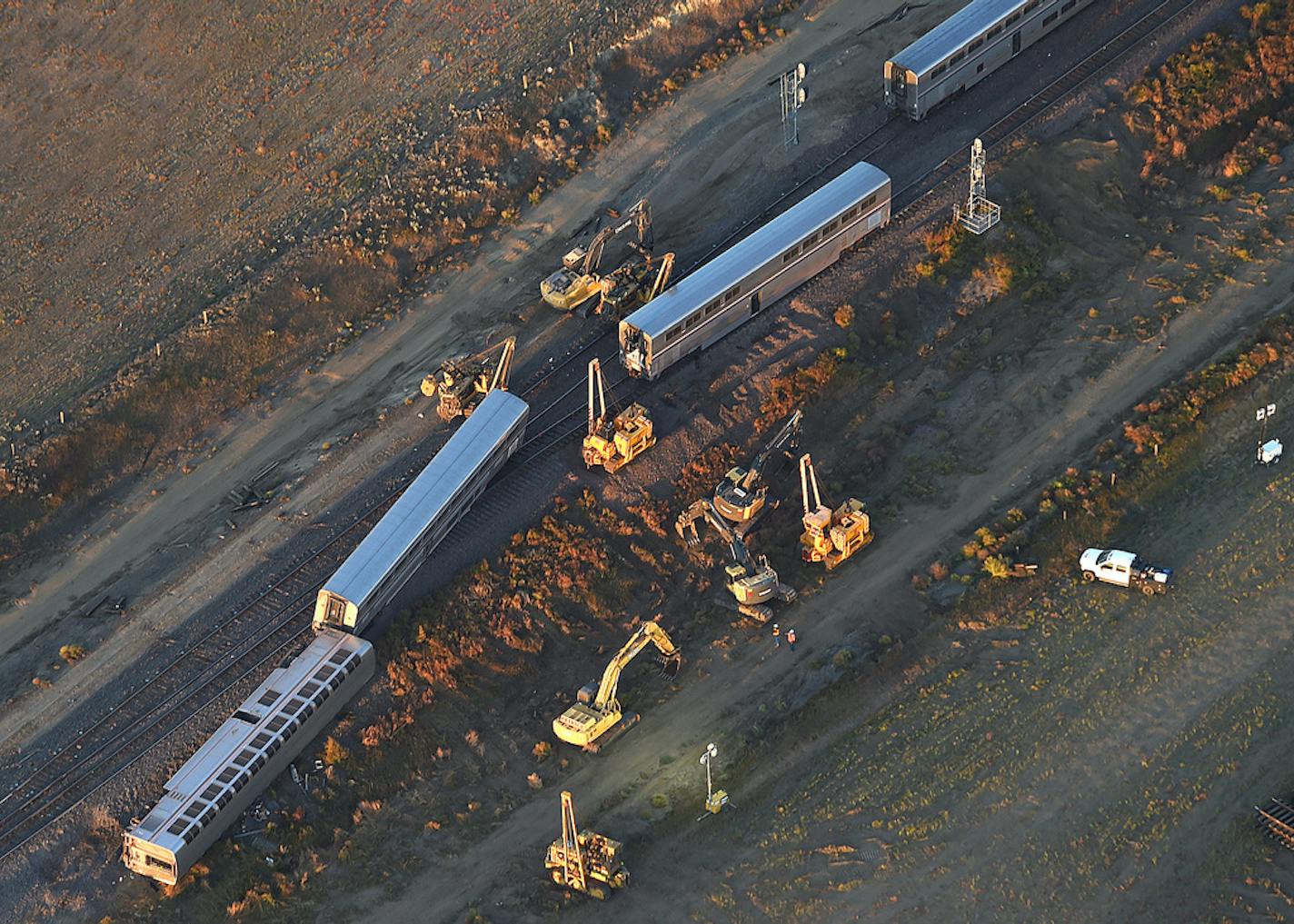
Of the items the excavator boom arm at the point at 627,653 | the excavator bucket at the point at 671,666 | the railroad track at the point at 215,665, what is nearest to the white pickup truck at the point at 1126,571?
the railroad track at the point at 215,665

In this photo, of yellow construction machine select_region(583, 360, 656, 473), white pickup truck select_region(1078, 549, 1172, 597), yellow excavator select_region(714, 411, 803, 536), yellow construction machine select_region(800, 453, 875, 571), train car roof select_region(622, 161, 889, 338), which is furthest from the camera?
train car roof select_region(622, 161, 889, 338)

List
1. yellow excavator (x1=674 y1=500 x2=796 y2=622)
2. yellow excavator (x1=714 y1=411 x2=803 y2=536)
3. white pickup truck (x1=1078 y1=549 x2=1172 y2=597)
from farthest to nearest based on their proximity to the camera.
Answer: yellow excavator (x1=714 y1=411 x2=803 y2=536), yellow excavator (x1=674 y1=500 x2=796 y2=622), white pickup truck (x1=1078 y1=549 x2=1172 y2=597)

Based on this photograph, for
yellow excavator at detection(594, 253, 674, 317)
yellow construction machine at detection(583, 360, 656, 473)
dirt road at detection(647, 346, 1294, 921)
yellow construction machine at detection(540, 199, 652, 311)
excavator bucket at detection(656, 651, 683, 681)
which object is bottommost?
dirt road at detection(647, 346, 1294, 921)

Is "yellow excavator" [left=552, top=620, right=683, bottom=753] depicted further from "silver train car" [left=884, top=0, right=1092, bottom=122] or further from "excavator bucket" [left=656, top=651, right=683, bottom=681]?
"silver train car" [left=884, top=0, right=1092, bottom=122]

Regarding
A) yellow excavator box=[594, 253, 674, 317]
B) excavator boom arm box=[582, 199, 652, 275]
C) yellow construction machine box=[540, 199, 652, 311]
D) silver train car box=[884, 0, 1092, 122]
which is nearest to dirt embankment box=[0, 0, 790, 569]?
yellow construction machine box=[540, 199, 652, 311]

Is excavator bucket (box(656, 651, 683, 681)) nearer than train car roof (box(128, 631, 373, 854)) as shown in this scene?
No

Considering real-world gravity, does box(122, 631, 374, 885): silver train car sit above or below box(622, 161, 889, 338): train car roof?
below

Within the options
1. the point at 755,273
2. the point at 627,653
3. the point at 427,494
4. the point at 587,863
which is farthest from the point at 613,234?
the point at 587,863

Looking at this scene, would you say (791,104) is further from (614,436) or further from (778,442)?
(614,436)
